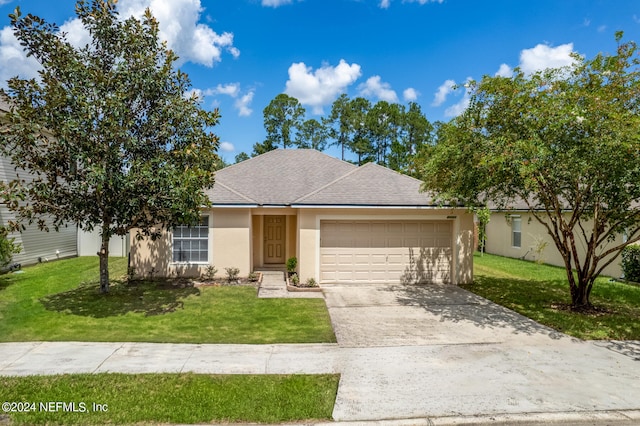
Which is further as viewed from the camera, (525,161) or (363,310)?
(363,310)

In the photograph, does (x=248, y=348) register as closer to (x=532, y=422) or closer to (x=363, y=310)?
(x=363, y=310)

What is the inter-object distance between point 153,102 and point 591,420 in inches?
423

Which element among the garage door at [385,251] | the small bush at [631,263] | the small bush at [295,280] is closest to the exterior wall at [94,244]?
the small bush at [295,280]

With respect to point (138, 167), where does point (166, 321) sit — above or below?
below

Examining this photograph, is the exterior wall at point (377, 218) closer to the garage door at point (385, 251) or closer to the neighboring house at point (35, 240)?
the garage door at point (385, 251)

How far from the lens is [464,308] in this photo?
1009 cm

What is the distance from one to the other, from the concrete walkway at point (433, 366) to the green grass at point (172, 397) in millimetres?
295

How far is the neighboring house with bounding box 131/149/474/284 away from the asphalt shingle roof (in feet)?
0.21

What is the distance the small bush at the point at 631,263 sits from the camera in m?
13.7

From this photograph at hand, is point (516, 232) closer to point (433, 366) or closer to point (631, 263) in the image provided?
point (631, 263)

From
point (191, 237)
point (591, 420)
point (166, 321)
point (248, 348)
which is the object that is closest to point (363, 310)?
point (248, 348)

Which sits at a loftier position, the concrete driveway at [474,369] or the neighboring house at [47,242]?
the neighboring house at [47,242]

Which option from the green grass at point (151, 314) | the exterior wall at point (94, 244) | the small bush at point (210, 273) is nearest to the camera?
the green grass at point (151, 314)

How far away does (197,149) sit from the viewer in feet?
31.1
